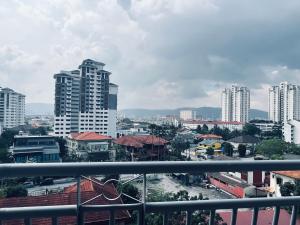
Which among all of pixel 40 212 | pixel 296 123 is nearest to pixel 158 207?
pixel 40 212

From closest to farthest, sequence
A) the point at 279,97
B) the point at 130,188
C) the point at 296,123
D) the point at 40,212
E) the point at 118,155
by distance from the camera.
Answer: the point at 40,212 → the point at 130,188 → the point at 118,155 → the point at 296,123 → the point at 279,97

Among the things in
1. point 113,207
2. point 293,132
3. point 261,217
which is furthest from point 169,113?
point 113,207

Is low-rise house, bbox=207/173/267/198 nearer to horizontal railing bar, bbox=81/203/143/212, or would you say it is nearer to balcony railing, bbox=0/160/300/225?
balcony railing, bbox=0/160/300/225

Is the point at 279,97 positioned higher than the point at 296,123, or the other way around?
the point at 279,97

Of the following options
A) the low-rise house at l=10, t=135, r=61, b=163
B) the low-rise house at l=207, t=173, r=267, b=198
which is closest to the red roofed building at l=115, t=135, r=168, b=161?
the low-rise house at l=10, t=135, r=61, b=163

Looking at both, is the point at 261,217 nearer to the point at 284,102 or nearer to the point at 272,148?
the point at 272,148

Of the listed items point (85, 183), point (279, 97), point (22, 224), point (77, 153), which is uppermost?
point (279, 97)

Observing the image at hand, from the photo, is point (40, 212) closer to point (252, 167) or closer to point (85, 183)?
point (85, 183)
